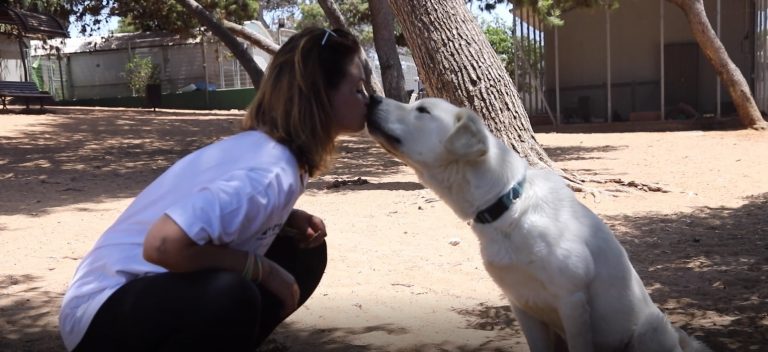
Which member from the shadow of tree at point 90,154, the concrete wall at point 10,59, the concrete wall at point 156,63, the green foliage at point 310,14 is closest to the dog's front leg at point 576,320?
the shadow of tree at point 90,154

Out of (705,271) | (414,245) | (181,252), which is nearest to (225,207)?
(181,252)

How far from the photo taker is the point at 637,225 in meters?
6.71

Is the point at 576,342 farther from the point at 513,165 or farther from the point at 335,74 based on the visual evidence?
the point at 335,74

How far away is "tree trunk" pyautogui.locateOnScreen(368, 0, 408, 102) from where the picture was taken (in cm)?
1346

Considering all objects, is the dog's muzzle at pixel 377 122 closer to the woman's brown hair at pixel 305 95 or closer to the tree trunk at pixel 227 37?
the woman's brown hair at pixel 305 95

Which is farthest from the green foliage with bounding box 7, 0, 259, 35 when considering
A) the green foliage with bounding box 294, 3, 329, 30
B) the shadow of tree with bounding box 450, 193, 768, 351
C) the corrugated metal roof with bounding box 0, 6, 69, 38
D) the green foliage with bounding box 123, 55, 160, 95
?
the green foliage with bounding box 294, 3, 329, 30

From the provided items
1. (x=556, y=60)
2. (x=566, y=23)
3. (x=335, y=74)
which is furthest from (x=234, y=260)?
(x=566, y=23)

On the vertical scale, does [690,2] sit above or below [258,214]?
above

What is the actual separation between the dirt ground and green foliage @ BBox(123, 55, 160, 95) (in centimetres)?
1594

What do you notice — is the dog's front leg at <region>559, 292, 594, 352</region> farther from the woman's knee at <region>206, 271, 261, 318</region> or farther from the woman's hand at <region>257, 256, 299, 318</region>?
the woman's knee at <region>206, 271, 261, 318</region>

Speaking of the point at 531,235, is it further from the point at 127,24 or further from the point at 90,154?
the point at 127,24

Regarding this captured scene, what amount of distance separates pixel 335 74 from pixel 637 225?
4663 mm

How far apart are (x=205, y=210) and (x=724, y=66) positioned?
16400 millimetres

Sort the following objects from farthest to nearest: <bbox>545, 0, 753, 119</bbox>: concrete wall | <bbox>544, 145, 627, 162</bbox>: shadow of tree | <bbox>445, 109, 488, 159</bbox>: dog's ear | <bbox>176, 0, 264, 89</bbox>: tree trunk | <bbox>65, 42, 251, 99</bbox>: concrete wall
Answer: <bbox>65, 42, 251, 99</bbox>: concrete wall
<bbox>545, 0, 753, 119</bbox>: concrete wall
<bbox>176, 0, 264, 89</bbox>: tree trunk
<bbox>544, 145, 627, 162</bbox>: shadow of tree
<bbox>445, 109, 488, 159</bbox>: dog's ear
